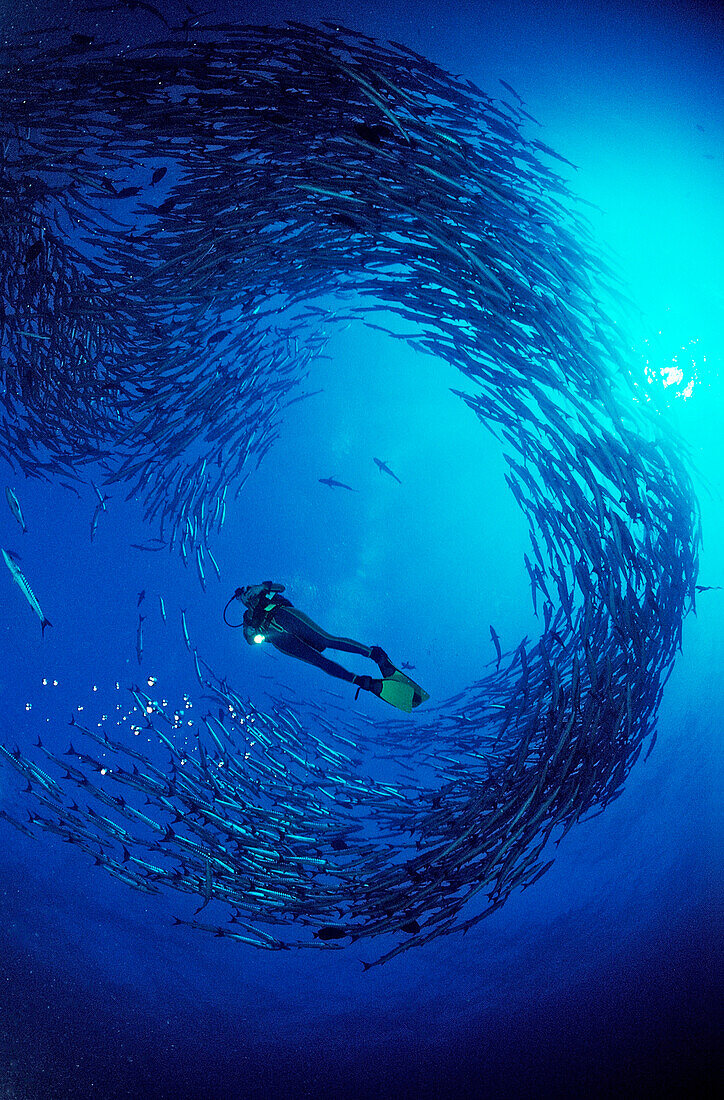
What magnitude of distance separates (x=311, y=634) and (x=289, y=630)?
0.12 meters

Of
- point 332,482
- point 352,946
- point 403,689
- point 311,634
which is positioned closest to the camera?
point 403,689

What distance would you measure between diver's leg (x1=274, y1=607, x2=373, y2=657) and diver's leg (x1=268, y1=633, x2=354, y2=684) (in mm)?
30

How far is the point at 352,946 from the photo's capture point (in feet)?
9.75

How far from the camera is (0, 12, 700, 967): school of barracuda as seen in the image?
78.0 inches

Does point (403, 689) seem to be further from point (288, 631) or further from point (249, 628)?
point (249, 628)

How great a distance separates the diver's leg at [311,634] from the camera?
9.04ft

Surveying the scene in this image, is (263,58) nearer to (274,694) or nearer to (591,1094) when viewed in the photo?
(274,694)

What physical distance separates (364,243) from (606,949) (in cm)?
416

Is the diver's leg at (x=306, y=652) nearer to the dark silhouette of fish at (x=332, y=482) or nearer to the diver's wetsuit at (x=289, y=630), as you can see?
the diver's wetsuit at (x=289, y=630)

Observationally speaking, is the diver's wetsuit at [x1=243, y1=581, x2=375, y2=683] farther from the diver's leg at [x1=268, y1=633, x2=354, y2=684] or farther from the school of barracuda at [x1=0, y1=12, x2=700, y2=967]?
the school of barracuda at [x1=0, y1=12, x2=700, y2=967]

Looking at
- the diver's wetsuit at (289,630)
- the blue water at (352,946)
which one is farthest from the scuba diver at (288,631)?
the blue water at (352,946)

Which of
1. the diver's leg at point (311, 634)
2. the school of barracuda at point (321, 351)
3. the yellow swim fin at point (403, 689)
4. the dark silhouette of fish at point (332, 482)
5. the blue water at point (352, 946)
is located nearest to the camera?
the school of barracuda at point (321, 351)

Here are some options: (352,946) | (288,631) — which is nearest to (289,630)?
(288,631)

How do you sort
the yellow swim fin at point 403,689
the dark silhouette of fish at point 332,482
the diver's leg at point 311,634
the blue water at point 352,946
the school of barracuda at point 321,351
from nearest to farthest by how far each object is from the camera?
the school of barracuda at point 321,351, the yellow swim fin at point 403,689, the diver's leg at point 311,634, the blue water at point 352,946, the dark silhouette of fish at point 332,482
